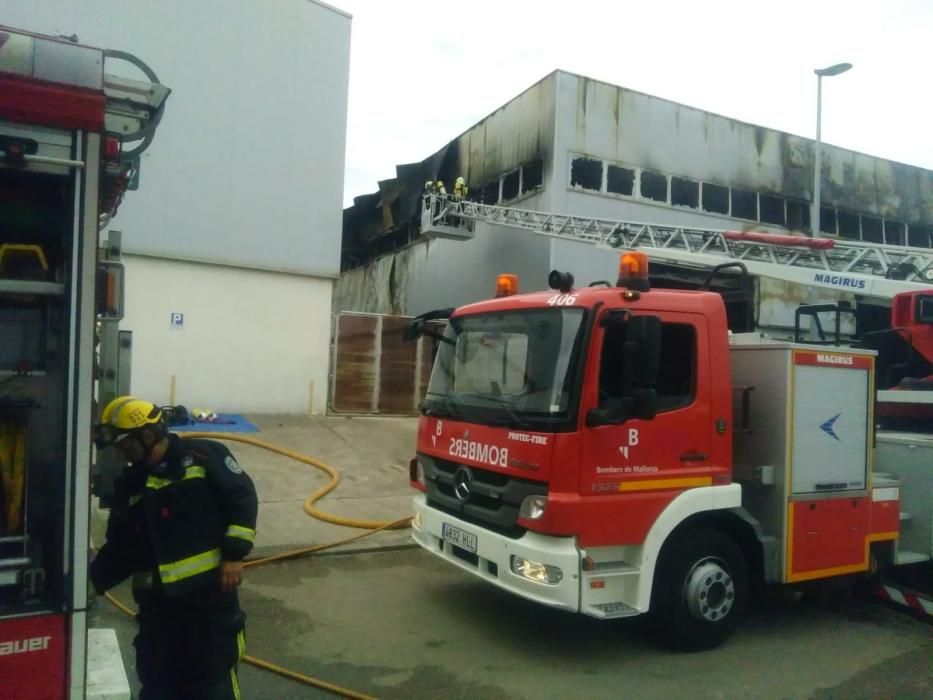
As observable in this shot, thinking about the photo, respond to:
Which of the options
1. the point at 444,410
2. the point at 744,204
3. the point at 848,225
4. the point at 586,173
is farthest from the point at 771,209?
the point at 444,410

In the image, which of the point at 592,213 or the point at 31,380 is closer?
the point at 31,380

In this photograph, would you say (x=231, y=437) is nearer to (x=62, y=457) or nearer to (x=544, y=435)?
(x=544, y=435)

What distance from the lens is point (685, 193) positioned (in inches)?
784

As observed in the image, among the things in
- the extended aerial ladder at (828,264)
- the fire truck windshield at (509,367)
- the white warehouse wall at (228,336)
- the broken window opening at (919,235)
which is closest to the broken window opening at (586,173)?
the extended aerial ladder at (828,264)

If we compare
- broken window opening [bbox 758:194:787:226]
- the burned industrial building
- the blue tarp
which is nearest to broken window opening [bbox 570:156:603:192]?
the burned industrial building

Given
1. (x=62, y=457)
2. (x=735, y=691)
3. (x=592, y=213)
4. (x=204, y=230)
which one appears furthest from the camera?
(x=592, y=213)

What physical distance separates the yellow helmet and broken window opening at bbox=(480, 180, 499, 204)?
18.0 m

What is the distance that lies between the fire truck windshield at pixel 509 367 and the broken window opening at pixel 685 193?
1462cm

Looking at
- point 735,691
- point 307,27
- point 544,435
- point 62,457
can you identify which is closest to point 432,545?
point 544,435

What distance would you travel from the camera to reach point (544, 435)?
5.17 metres

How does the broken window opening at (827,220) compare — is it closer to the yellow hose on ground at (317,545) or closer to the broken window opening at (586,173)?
the broken window opening at (586,173)

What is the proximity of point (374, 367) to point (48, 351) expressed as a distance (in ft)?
45.9

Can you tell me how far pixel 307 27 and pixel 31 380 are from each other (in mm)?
14986

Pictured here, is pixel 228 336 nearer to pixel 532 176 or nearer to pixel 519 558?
pixel 532 176
